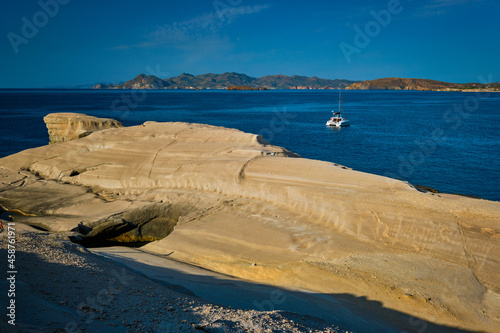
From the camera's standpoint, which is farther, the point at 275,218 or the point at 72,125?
the point at 72,125

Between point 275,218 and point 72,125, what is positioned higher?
point 72,125

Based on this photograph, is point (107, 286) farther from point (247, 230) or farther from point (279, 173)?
point (279, 173)

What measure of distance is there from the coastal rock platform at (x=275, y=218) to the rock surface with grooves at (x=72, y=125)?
8.79ft

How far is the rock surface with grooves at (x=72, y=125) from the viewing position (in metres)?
21.8

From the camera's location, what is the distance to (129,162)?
17438 mm

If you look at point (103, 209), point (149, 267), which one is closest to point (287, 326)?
point (149, 267)

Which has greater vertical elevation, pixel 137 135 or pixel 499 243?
pixel 137 135

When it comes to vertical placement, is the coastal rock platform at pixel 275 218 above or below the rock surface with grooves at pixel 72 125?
below

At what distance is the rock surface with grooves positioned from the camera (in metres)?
21.8

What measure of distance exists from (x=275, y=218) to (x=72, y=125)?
1601 centimetres

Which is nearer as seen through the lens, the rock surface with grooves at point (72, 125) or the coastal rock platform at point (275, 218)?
the coastal rock platform at point (275, 218)

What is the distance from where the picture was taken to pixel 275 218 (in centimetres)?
1246

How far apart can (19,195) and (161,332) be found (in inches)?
591

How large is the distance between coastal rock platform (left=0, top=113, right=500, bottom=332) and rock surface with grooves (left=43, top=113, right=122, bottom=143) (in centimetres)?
268
